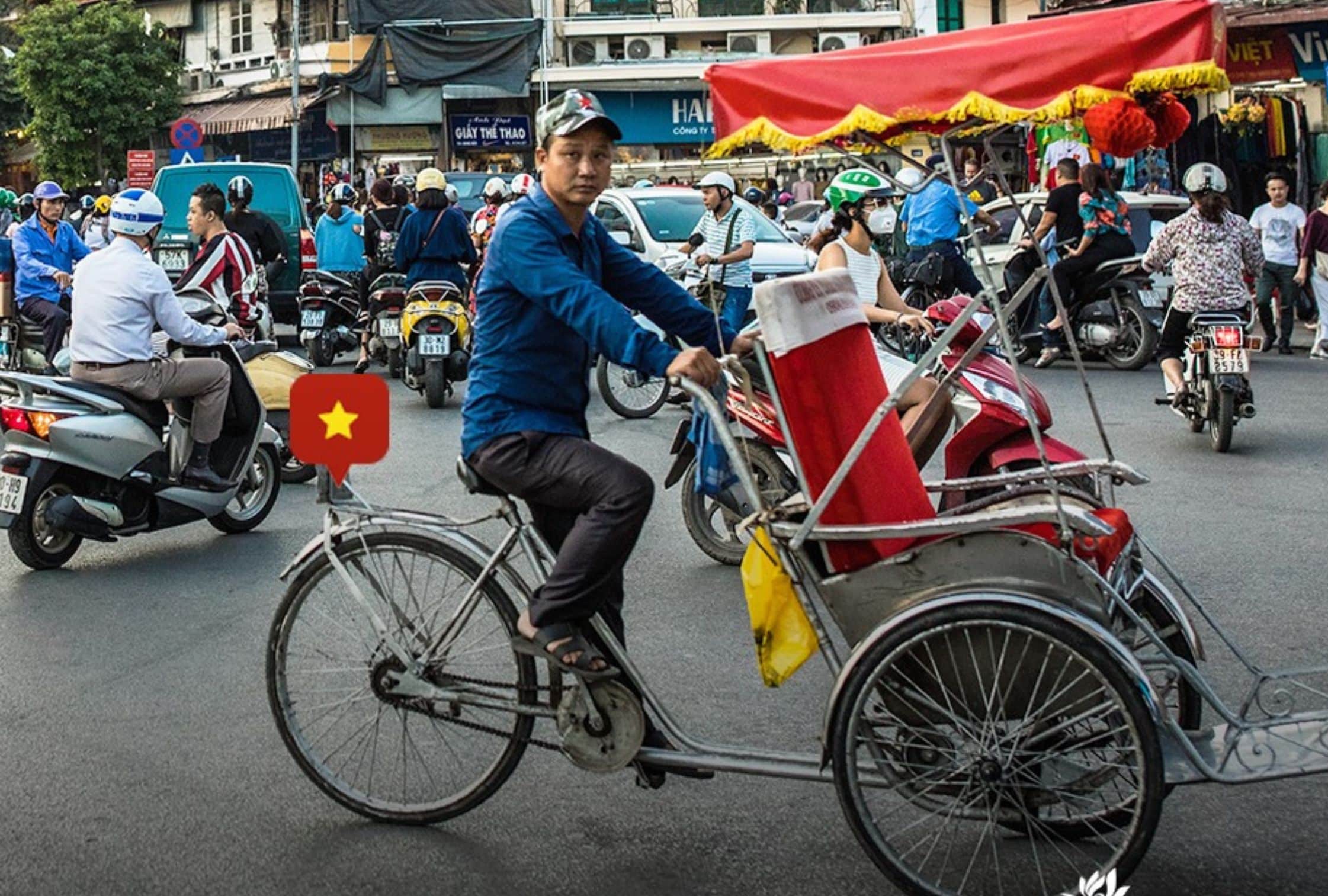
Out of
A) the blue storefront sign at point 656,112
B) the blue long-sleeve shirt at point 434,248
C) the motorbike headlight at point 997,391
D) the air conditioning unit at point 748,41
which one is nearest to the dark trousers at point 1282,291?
the blue long-sleeve shirt at point 434,248

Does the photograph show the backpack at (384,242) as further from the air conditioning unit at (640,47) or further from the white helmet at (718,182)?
the air conditioning unit at (640,47)

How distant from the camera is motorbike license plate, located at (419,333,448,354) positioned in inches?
535

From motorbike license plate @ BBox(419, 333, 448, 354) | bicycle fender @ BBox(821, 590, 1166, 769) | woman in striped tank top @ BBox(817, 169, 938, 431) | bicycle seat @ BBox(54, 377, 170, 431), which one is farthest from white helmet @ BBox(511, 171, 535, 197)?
bicycle fender @ BBox(821, 590, 1166, 769)

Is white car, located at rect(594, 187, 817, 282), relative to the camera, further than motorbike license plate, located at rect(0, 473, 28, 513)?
Yes

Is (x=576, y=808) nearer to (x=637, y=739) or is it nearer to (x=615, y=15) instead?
(x=637, y=739)

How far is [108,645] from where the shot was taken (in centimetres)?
654

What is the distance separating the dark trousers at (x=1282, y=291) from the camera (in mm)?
16750

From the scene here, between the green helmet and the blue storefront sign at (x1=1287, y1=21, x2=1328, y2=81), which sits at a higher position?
the blue storefront sign at (x1=1287, y1=21, x2=1328, y2=81)

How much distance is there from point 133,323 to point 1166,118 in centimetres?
495

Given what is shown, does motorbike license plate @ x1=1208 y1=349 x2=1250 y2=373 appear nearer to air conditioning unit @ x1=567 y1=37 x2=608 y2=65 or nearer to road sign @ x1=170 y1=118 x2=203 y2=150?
road sign @ x1=170 y1=118 x2=203 y2=150

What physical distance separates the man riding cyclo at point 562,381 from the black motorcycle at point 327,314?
43.3 ft

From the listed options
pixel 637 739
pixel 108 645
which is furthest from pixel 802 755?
pixel 108 645

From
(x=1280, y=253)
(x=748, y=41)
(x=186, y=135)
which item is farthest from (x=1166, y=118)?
(x=748, y=41)

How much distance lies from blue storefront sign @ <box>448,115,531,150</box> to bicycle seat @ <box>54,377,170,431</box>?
36128 millimetres
